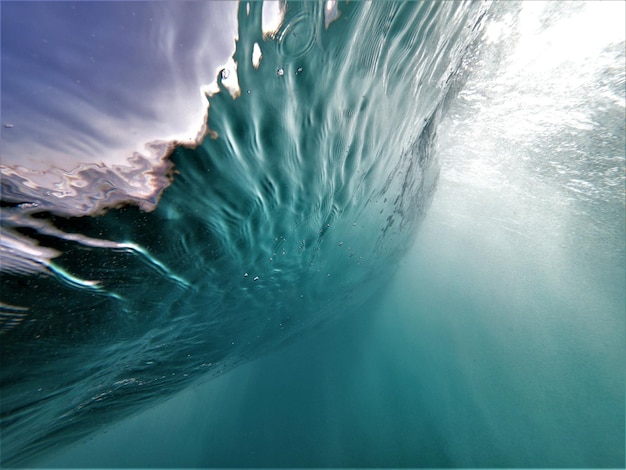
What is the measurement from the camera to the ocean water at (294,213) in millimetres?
2561

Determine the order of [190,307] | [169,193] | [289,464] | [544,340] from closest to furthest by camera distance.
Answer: [169,193], [190,307], [289,464], [544,340]

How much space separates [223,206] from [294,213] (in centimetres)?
149

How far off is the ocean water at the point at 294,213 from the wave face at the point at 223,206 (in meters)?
0.03

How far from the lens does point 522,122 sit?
1153 cm

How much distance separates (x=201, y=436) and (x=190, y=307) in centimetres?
2162

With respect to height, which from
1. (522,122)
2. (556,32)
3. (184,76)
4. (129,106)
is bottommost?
(129,106)

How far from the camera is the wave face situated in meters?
2.58

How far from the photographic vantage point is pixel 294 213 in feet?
16.3

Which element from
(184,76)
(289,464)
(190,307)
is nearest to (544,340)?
(289,464)

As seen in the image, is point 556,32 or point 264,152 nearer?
point 264,152

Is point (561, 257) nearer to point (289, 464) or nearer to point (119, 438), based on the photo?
point (289, 464)

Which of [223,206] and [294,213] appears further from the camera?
[294,213]

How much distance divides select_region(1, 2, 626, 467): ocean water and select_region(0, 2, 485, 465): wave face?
0.08ft

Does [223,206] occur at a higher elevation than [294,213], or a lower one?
lower
